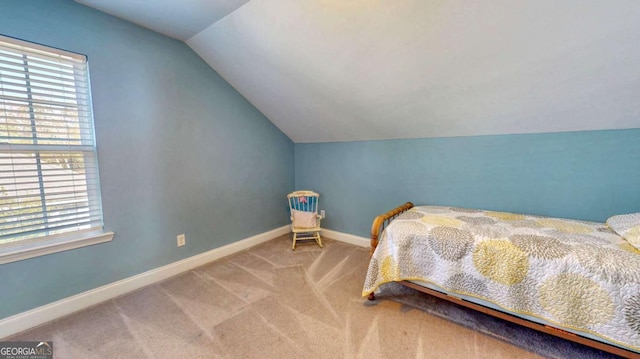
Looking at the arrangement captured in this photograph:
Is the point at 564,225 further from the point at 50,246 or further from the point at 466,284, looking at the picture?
the point at 50,246

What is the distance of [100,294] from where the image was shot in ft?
6.48

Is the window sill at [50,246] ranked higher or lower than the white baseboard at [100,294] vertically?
higher

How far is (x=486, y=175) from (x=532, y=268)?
1157 millimetres

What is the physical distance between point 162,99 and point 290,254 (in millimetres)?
2088

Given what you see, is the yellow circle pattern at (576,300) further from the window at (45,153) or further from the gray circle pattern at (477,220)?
the window at (45,153)

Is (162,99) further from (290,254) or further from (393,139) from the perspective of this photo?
(393,139)

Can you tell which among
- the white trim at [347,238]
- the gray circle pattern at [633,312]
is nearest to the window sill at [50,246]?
the white trim at [347,238]

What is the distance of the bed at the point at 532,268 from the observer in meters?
1.26

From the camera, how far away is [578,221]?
195 cm

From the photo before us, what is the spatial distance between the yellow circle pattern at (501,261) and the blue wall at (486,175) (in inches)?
39.3

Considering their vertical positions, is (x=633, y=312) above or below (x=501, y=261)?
below

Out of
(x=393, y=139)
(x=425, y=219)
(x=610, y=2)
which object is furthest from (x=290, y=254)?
(x=610, y=2)

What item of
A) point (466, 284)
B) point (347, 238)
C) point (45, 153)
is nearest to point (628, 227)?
point (466, 284)
